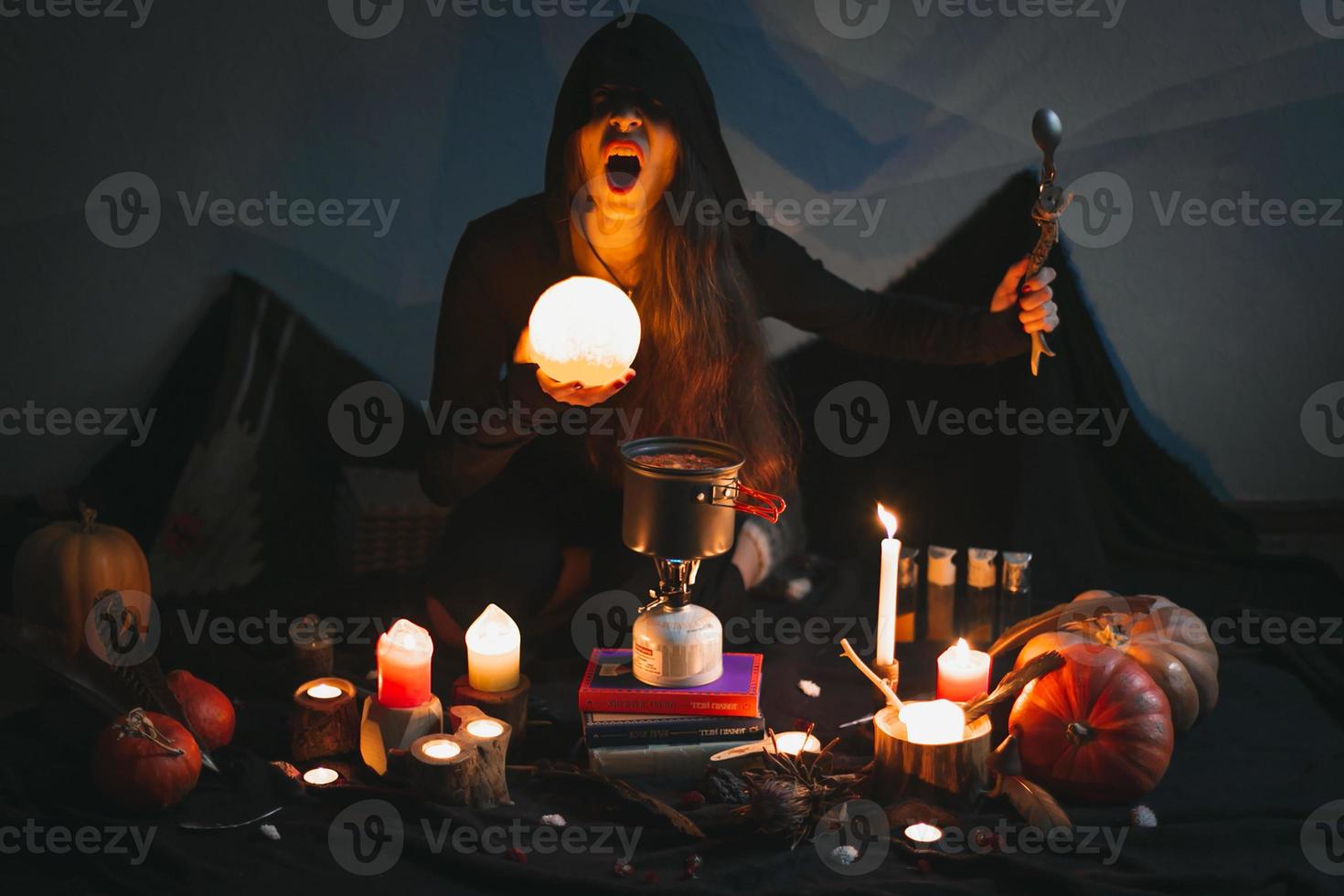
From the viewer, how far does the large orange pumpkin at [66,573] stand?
8.90 feet

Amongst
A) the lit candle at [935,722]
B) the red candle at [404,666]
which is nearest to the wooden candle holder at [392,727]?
the red candle at [404,666]

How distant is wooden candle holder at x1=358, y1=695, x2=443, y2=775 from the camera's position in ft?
7.14

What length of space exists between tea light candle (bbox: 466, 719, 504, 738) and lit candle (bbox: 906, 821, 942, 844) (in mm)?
703

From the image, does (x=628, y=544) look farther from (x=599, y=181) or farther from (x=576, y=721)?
(x=599, y=181)

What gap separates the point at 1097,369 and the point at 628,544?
175 cm

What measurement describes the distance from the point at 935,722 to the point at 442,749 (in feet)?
2.72

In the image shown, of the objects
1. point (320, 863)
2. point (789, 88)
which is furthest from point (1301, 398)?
point (320, 863)

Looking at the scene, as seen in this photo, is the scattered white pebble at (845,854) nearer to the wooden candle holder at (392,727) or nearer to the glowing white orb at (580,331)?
the wooden candle holder at (392,727)

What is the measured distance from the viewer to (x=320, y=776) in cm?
218

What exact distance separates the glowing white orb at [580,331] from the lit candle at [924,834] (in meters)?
0.97

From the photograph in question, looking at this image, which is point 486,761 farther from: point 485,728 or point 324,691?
point 324,691

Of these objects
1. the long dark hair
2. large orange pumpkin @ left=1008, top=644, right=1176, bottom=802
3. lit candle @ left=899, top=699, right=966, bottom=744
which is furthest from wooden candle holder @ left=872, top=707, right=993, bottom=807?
the long dark hair

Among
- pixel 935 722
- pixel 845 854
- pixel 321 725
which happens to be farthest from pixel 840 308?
pixel 321 725

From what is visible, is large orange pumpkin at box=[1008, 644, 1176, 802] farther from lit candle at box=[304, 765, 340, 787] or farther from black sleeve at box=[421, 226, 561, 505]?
lit candle at box=[304, 765, 340, 787]
